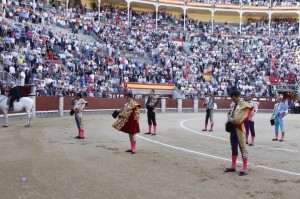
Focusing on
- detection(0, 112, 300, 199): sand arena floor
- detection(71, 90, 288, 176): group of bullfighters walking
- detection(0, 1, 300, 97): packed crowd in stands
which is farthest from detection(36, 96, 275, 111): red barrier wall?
detection(0, 112, 300, 199): sand arena floor

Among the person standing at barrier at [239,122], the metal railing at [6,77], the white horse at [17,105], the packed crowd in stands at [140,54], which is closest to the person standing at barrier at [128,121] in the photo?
the person standing at barrier at [239,122]

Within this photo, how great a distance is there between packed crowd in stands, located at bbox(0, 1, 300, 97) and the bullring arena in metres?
0.12

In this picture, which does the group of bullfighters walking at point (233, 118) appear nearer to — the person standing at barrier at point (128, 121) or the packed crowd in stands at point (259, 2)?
the person standing at barrier at point (128, 121)

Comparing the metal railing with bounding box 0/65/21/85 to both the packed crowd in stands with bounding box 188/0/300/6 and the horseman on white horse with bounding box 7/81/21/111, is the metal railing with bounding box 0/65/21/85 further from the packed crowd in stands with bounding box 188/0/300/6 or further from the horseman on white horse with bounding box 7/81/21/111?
the packed crowd in stands with bounding box 188/0/300/6

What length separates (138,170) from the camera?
7.52 metres

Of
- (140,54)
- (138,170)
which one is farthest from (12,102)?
(140,54)

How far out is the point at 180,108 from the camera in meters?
35.1

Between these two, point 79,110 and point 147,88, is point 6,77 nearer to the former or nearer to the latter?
point 79,110

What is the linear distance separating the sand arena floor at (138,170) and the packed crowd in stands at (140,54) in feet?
41.2

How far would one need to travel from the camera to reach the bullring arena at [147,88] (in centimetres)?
670

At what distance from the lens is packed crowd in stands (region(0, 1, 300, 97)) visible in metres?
26.0

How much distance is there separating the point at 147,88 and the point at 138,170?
27600 millimetres

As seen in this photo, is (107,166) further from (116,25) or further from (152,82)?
(116,25)

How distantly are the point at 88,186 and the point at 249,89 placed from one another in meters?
34.1
